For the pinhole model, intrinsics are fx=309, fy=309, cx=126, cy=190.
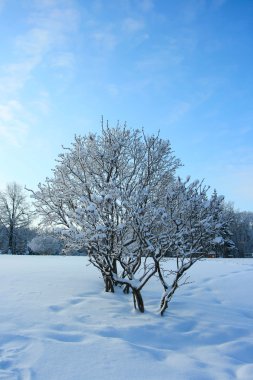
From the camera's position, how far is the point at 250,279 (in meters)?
11.1

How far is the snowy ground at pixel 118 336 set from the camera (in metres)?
3.97

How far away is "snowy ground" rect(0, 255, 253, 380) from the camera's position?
13.0ft

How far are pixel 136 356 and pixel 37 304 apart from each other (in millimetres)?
3363

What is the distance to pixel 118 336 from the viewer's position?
17.5 feet

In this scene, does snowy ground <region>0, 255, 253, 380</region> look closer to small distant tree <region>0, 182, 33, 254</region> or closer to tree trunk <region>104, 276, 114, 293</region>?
tree trunk <region>104, 276, 114, 293</region>

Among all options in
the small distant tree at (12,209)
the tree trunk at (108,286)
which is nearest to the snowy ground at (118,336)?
the tree trunk at (108,286)

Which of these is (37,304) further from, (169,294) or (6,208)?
(6,208)

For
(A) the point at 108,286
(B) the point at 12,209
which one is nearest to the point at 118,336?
(A) the point at 108,286

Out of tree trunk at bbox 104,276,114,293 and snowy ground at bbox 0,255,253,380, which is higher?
tree trunk at bbox 104,276,114,293

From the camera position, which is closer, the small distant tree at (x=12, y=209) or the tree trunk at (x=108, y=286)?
the tree trunk at (x=108, y=286)

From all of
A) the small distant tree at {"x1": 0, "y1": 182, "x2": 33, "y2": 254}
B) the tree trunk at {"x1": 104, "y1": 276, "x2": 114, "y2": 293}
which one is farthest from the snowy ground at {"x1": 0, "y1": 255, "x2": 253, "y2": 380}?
the small distant tree at {"x1": 0, "y1": 182, "x2": 33, "y2": 254}

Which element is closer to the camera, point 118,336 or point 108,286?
point 118,336

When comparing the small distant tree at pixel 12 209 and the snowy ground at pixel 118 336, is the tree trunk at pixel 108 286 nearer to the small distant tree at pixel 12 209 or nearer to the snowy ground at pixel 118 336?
the snowy ground at pixel 118 336

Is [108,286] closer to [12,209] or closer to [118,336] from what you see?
[118,336]
